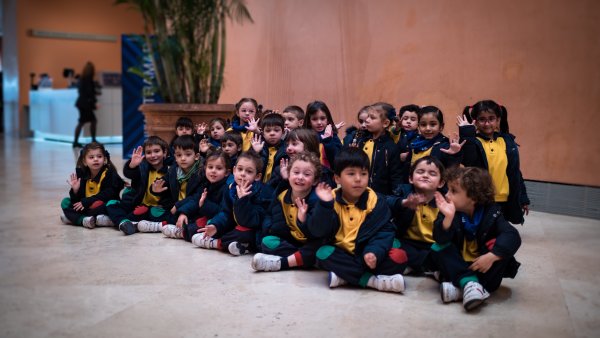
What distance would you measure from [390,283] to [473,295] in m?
0.51

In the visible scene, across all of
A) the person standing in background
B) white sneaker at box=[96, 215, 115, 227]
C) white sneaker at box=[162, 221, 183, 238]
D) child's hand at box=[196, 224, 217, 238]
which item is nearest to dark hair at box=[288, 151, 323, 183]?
child's hand at box=[196, 224, 217, 238]

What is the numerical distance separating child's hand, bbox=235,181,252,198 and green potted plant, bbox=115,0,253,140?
120 inches

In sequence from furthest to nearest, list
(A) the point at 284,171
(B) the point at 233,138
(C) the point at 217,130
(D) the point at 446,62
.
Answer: (D) the point at 446,62 < (C) the point at 217,130 < (B) the point at 233,138 < (A) the point at 284,171

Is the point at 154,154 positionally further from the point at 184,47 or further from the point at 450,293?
the point at 450,293

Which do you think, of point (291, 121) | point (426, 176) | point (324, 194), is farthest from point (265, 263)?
point (291, 121)

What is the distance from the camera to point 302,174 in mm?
3986

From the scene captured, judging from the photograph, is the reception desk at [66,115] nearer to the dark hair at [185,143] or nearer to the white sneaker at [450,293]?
the dark hair at [185,143]

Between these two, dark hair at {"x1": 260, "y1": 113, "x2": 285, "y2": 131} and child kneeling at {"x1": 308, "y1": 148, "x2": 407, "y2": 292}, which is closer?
child kneeling at {"x1": 308, "y1": 148, "x2": 407, "y2": 292}

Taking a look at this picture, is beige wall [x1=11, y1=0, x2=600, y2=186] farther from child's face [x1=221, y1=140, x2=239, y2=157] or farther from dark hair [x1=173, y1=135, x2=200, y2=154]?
dark hair [x1=173, y1=135, x2=200, y2=154]

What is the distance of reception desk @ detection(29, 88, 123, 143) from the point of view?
1652 cm

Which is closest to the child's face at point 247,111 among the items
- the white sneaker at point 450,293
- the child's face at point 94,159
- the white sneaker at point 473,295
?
the child's face at point 94,159

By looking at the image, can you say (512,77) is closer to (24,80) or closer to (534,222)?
(534,222)

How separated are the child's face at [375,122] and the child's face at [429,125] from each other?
30 centimetres

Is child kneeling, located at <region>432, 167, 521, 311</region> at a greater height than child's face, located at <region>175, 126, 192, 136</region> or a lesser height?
lesser
